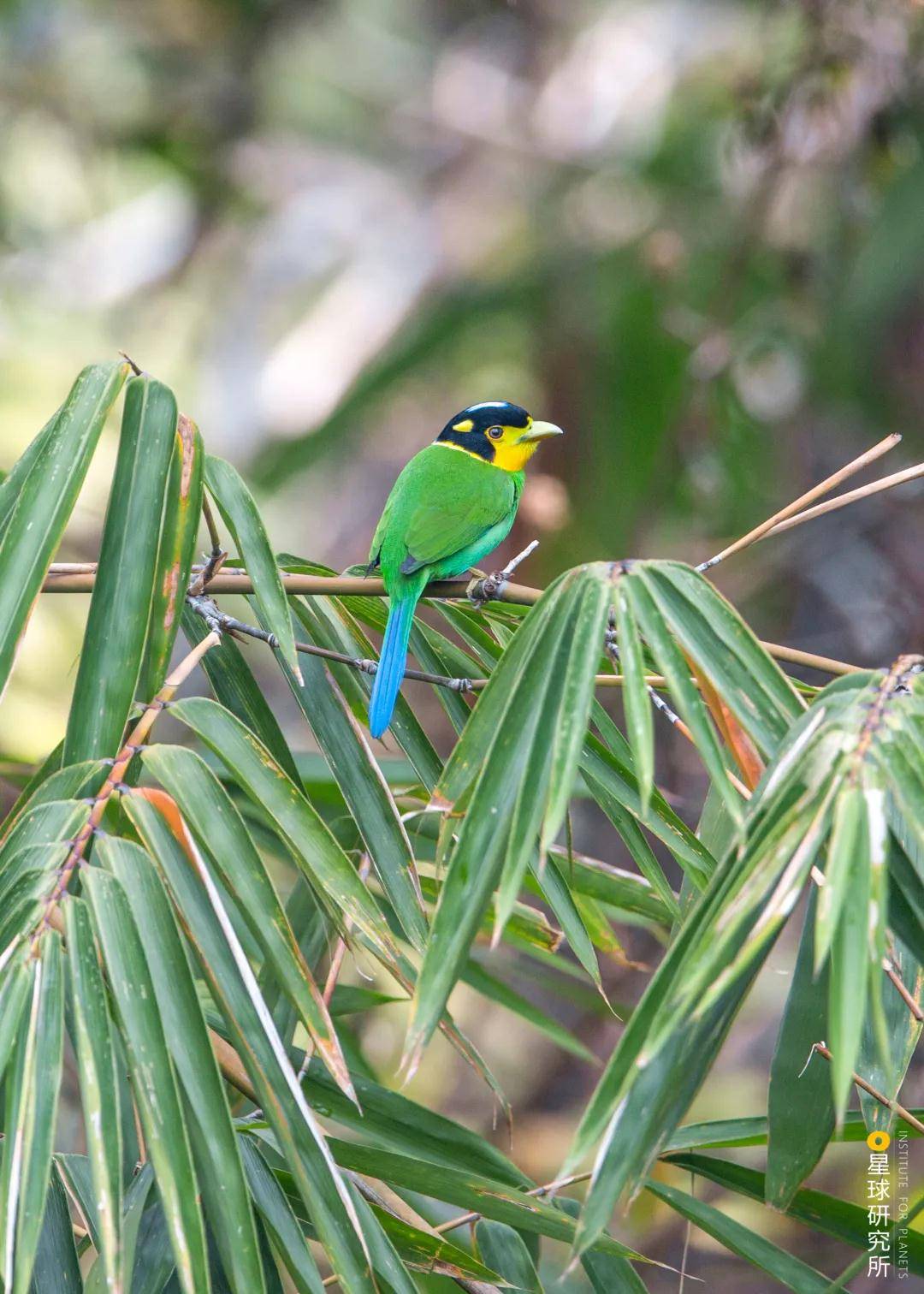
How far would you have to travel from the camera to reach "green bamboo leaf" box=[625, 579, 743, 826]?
1.36m

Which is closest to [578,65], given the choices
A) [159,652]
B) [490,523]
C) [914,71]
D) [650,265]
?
[650,265]

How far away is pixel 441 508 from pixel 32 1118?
192 cm

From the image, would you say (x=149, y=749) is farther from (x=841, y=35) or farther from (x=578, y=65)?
(x=578, y=65)

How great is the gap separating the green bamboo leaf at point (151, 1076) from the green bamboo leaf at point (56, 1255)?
1.77ft

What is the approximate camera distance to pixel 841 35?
4.88m

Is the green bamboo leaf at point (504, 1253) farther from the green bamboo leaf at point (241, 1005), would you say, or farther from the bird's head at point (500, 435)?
the bird's head at point (500, 435)

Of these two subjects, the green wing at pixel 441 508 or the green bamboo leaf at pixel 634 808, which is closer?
the green bamboo leaf at pixel 634 808

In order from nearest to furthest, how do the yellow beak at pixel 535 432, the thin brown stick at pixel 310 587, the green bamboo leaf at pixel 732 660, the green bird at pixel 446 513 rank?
the green bamboo leaf at pixel 732 660 → the thin brown stick at pixel 310 587 → the green bird at pixel 446 513 → the yellow beak at pixel 535 432

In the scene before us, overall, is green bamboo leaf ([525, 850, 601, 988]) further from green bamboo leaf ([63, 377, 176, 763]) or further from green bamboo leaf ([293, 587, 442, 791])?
green bamboo leaf ([63, 377, 176, 763])

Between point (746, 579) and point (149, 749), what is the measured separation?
513cm

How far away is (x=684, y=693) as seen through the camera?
4.51 ft

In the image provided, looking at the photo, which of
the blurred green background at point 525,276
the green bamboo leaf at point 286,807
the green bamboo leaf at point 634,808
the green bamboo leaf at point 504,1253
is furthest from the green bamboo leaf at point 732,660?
the blurred green background at point 525,276

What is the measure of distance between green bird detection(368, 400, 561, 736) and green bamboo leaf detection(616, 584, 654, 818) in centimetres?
77

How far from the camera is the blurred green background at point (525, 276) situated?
5621 millimetres
